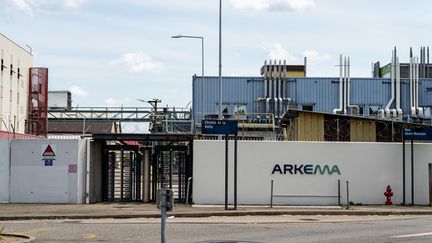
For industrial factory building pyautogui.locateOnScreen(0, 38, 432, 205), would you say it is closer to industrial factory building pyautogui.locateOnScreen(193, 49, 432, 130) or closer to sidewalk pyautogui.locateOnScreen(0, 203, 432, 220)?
sidewalk pyautogui.locateOnScreen(0, 203, 432, 220)

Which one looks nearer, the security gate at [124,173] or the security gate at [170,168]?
the security gate at [170,168]

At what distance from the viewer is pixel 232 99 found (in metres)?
57.7

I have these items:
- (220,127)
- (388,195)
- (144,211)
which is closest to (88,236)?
(144,211)

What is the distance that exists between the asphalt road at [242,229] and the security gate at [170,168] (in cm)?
625

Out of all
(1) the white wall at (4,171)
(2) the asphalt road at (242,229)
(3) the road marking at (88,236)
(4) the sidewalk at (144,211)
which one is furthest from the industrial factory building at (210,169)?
(3) the road marking at (88,236)

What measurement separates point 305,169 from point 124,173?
748 centimetres

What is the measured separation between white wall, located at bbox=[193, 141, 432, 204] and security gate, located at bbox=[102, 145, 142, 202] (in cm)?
329

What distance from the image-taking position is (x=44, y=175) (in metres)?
26.8

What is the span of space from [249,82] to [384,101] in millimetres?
11305

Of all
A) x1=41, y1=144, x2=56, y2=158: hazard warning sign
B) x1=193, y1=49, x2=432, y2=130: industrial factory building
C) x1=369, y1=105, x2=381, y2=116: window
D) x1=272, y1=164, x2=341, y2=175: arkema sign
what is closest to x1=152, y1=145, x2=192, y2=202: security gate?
x1=272, y1=164, x2=341, y2=175: arkema sign

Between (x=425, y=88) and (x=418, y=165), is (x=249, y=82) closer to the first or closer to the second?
(x=425, y=88)

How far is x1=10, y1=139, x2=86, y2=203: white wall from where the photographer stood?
26.7m

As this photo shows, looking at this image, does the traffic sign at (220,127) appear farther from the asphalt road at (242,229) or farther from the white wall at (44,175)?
the white wall at (44,175)

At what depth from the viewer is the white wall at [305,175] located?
2700cm
